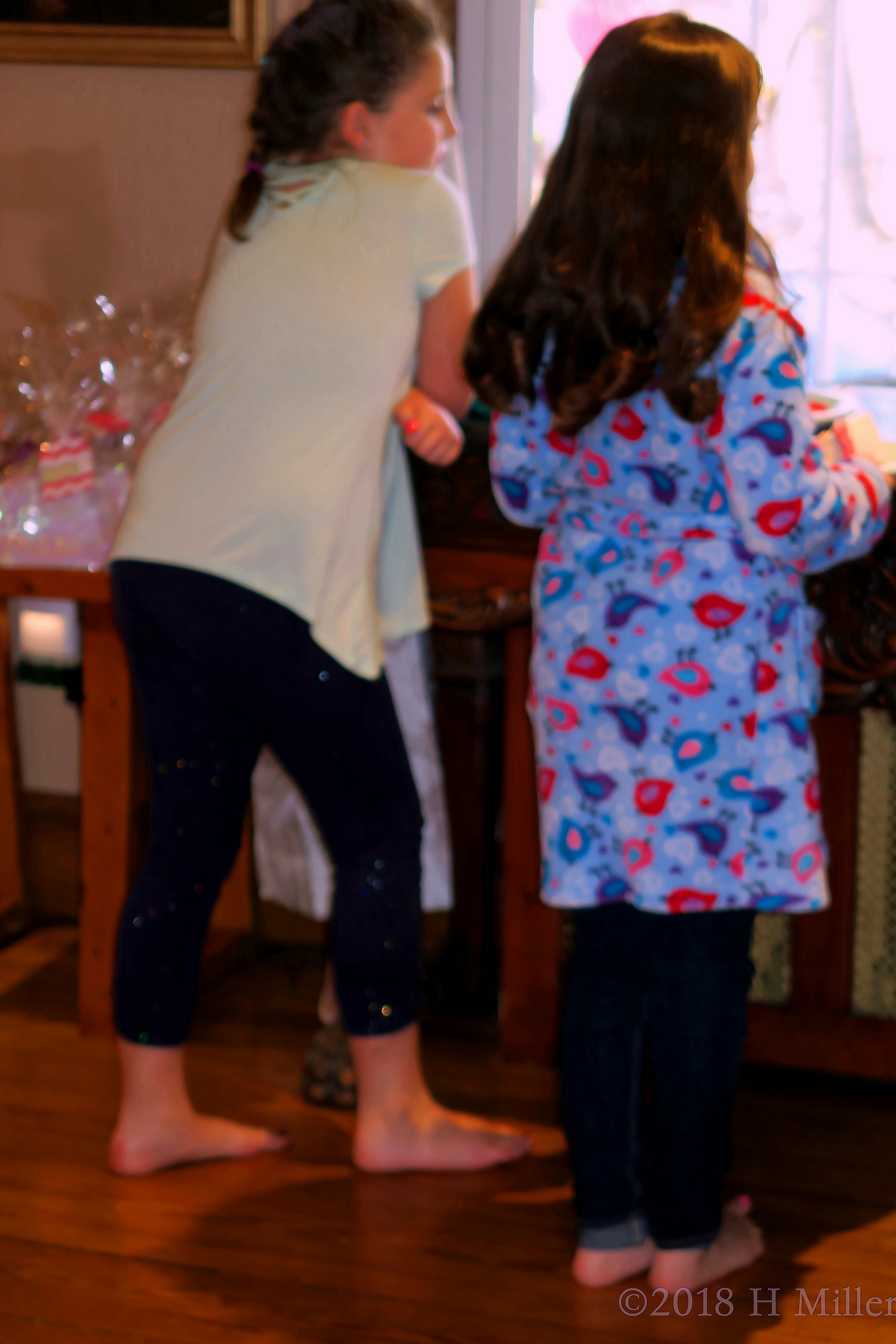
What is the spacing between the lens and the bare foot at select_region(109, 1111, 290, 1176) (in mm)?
1646

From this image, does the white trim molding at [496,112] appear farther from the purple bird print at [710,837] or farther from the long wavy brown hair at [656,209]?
the purple bird print at [710,837]

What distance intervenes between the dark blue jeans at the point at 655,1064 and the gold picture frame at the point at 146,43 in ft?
4.53

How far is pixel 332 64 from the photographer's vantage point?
1385 millimetres

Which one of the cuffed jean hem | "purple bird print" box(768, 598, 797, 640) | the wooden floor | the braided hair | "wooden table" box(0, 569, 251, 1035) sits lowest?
the wooden floor

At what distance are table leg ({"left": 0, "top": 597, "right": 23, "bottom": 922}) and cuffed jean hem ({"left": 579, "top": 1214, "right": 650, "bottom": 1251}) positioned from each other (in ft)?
4.08

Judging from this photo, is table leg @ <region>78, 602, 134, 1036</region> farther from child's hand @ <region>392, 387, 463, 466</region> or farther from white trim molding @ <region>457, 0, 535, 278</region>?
white trim molding @ <region>457, 0, 535, 278</region>

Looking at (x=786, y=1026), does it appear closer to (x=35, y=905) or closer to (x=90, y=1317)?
(x=90, y=1317)

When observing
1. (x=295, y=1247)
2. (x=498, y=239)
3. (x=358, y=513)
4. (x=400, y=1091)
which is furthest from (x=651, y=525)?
(x=498, y=239)

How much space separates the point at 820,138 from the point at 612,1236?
4.81 feet

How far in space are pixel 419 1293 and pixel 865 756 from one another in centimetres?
75

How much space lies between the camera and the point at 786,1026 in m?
1.78

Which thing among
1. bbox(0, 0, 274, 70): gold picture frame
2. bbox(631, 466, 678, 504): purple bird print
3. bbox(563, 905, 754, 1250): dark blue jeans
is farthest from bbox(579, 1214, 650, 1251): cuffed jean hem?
bbox(0, 0, 274, 70): gold picture frame

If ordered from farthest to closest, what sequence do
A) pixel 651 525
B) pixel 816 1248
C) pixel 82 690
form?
pixel 82 690 → pixel 816 1248 → pixel 651 525

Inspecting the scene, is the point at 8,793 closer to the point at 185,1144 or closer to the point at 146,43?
the point at 185,1144
